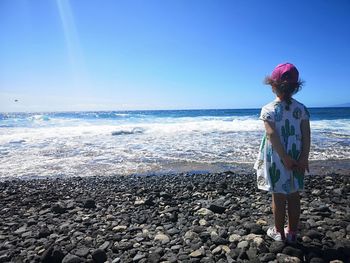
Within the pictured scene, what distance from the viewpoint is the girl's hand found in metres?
2.99

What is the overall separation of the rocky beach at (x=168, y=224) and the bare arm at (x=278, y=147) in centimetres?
90

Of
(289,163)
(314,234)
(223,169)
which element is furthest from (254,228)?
(223,169)

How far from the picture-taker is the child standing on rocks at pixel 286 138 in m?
3.05

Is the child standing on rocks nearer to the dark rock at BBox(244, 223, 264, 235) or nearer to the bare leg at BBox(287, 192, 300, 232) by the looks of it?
the bare leg at BBox(287, 192, 300, 232)

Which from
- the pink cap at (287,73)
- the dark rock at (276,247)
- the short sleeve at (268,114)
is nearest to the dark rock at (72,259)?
the dark rock at (276,247)

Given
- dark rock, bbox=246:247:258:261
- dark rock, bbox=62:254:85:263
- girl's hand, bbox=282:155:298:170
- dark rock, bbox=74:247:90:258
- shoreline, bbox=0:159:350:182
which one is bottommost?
shoreline, bbox=0:159:350:182

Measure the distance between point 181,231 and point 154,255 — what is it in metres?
0.78

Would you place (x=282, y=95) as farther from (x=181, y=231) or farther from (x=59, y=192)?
(x=59, y=192)

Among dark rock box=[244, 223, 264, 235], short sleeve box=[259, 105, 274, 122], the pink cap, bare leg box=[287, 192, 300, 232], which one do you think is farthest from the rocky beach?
the pink cap

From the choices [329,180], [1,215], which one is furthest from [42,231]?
[329,180]

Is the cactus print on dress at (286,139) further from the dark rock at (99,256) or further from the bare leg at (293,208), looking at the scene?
the dark rock at (99,256)

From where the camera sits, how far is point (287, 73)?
3039 mm

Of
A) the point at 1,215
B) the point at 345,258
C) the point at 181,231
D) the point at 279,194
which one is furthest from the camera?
the point at 1,215

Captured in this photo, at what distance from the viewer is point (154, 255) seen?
10.7ft
